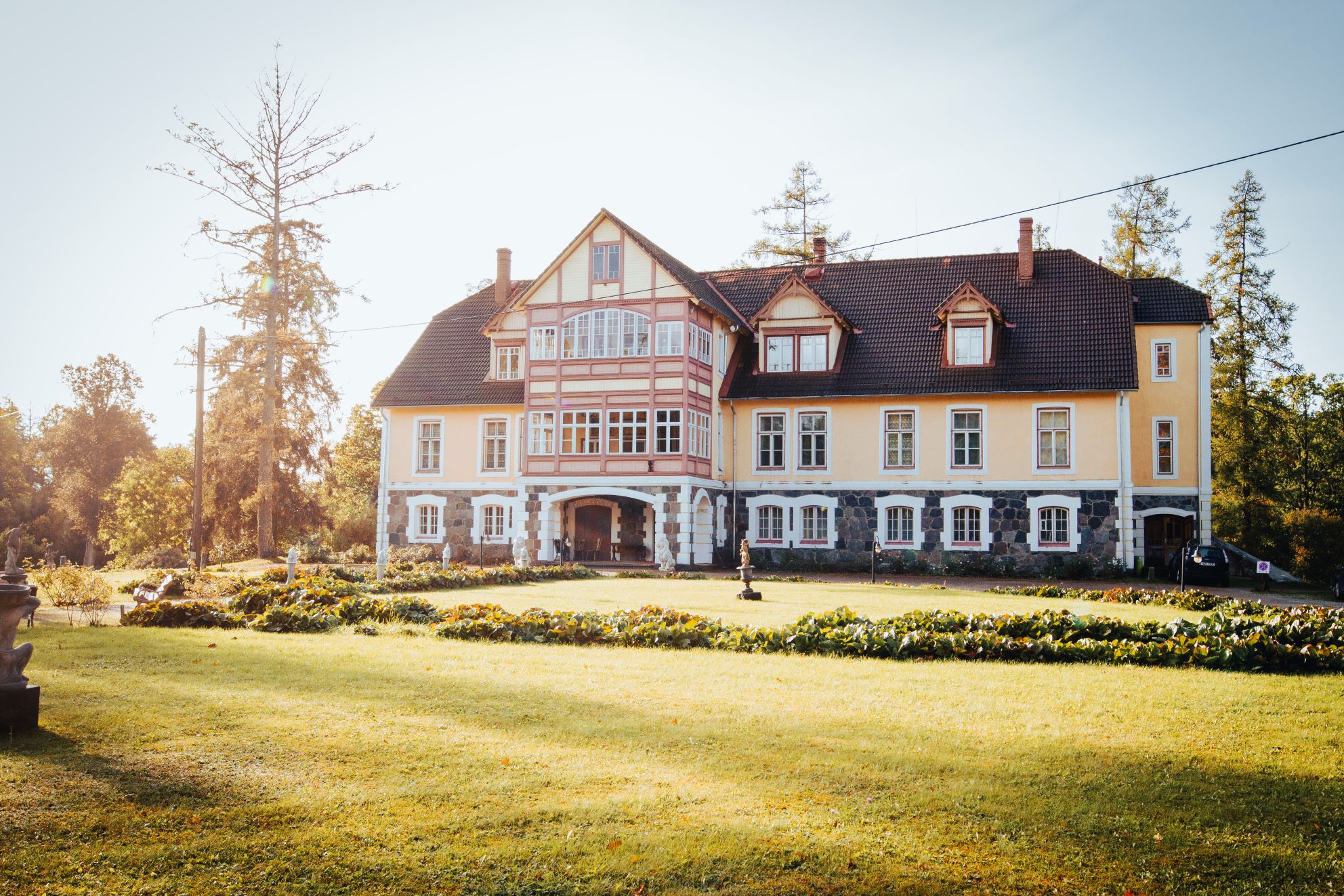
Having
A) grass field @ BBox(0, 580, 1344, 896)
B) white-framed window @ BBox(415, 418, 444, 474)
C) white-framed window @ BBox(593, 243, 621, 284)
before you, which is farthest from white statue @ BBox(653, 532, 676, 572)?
grass field @ BBox(0, 580, 1344, 896)

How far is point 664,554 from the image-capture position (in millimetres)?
29219

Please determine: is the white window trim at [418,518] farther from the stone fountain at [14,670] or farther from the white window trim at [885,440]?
the stone fountain at [14,670]

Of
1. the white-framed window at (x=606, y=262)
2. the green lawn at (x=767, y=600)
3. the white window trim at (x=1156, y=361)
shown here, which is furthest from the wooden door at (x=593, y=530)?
the white window trim at (x=1156, y=361)

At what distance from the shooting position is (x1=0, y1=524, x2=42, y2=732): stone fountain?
7434 mm

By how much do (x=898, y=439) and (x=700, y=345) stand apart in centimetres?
638

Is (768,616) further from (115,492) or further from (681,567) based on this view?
(115,492)

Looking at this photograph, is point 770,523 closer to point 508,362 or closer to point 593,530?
point 593,530

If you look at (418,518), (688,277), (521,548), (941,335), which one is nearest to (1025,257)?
(941,335)

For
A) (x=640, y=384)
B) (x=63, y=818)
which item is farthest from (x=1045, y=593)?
(x=63, y=818)

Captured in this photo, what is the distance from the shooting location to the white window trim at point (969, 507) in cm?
2950

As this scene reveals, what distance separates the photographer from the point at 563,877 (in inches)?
202

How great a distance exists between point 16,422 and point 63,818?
69.7m

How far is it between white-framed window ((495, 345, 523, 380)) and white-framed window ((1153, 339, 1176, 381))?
64.0 feet

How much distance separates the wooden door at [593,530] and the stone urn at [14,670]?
25.7 meters
